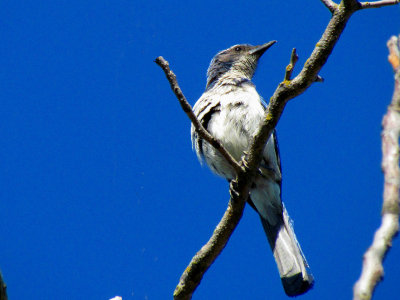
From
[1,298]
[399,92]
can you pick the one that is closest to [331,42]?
[399,92]

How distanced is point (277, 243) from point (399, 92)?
359 cm

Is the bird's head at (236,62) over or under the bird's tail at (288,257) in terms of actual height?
over

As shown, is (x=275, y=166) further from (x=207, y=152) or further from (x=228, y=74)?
(x=228, y=74)

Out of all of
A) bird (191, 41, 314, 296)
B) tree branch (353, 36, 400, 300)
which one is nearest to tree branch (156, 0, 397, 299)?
bird (191, 41, 314, 296)

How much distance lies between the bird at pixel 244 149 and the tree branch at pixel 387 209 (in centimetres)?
311

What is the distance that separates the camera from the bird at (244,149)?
16.4 ft

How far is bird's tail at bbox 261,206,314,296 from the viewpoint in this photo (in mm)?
4652

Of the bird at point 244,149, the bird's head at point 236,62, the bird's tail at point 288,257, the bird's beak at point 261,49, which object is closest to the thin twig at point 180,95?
the bird at point 244,149

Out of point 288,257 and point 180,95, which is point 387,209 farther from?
point 288,257

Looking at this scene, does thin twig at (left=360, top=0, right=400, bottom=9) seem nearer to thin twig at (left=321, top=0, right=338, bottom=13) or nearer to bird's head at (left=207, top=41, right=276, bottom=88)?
thin twig at (left=321, top=0, right=338, bottom=13)

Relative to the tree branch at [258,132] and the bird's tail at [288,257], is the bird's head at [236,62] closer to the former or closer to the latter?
the bird's tail at [288,257]

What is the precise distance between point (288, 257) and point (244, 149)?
1126 mm

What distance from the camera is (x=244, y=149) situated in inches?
192

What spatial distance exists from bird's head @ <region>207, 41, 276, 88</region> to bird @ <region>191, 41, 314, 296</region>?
430mm
